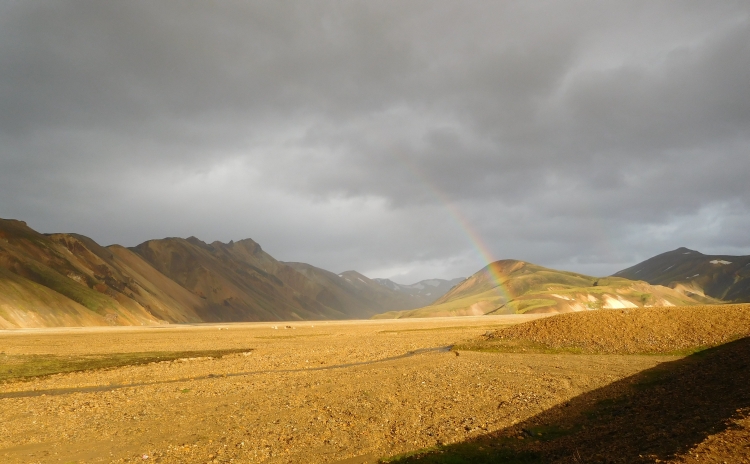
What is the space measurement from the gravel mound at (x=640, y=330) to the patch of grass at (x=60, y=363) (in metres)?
36.2

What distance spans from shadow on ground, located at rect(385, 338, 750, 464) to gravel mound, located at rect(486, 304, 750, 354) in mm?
16705

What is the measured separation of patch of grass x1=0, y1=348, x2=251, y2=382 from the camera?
37219mm

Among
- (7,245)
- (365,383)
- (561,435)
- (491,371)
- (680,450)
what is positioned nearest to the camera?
(680,450)

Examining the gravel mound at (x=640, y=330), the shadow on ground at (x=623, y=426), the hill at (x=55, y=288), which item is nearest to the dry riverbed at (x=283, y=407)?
the shadow on ground at (x=623, y=426)

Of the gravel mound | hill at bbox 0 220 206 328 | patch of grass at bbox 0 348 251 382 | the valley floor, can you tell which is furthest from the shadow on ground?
hill at bbox 0 220 206 328

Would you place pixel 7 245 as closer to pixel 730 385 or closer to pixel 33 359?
pixel 33 359

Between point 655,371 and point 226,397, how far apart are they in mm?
26778

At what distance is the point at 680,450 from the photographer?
11.4 metres

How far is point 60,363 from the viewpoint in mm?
43906

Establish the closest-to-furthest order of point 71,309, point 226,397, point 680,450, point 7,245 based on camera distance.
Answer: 1. point 680,450
2. point 226,397
3. point 71,309
4. point 7,245

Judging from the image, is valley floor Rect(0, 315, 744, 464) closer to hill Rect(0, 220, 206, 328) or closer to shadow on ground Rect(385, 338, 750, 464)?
shadow on ground Rect(385, 338, 750, 464)

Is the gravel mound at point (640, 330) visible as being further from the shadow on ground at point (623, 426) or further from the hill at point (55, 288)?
the hill at point (55, 288)

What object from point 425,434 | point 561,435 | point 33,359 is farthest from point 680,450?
point 33,359

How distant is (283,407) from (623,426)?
15.3 meters
